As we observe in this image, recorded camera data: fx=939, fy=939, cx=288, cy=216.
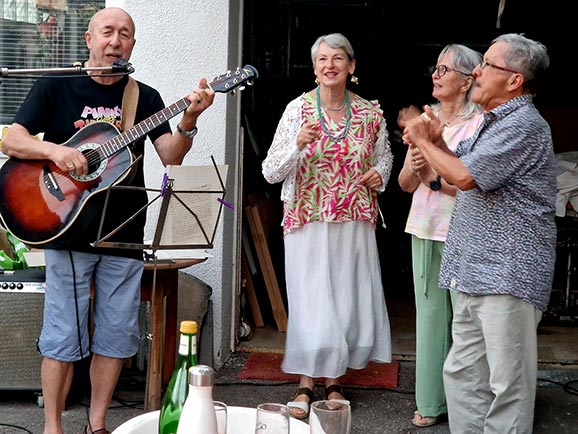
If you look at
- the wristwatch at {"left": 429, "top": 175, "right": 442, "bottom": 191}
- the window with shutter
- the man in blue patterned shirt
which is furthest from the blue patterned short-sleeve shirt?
the window with shutter

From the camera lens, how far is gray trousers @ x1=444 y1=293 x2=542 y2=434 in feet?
12.0

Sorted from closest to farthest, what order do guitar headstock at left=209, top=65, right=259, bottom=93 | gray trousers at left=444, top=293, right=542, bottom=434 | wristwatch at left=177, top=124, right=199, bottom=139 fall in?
gray trousers at left=444, top=293, right=542, bottom=434
guitar headstock at left=209, top=65, right=259, bottom=93
wristwatch at left=177, top=124, right=199, bottom=139

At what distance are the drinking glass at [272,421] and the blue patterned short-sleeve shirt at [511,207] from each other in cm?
157

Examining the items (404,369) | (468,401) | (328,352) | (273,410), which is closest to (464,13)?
(404,369)

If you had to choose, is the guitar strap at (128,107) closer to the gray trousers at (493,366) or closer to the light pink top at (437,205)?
the light pink top at (437,205)

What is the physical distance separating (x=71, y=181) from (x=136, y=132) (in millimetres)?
340

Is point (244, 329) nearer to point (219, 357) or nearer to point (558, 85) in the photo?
point (219, 357)

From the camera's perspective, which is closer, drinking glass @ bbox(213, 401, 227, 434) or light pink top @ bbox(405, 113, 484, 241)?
drinking glass @ bbox(213, 401, 227, 434)

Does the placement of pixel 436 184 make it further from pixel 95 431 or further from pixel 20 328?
pixel 20 328

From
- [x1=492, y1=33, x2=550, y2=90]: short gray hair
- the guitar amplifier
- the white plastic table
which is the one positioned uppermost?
[x1=492, y1=33, x2=550, y2=90]: short gray hair

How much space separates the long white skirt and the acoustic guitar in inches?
44.4

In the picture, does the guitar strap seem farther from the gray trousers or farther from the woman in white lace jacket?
the gray trousers

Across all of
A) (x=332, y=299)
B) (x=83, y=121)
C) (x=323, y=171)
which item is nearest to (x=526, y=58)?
(x=323, y=171)

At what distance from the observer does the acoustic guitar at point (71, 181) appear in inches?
154
